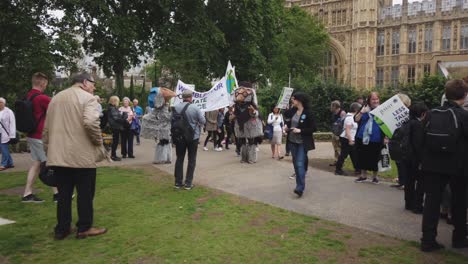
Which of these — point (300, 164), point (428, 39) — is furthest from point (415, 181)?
point (428, 39)

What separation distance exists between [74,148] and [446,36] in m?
66.3

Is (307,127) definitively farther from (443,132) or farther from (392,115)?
(443,132)

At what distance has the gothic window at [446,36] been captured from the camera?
196 feet

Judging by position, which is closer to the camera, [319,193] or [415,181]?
→ [415,181]

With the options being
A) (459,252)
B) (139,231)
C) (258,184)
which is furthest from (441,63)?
(139,231)

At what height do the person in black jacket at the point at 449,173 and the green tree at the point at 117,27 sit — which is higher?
the green tree at the point at 117,27

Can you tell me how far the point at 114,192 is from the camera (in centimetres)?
816

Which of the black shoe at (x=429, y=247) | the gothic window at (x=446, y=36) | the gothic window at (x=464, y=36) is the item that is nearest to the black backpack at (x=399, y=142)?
the black shoe at (x=429, y=247)

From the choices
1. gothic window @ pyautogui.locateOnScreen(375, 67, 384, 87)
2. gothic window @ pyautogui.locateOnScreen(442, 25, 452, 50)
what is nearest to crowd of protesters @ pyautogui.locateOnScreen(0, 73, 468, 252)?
gothic window @ pyautogui.locateOnScreen(442, 25, 452, 50)

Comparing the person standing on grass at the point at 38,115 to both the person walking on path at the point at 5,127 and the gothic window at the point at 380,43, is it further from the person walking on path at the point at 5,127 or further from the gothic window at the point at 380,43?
the gothic window at the point at 380,43

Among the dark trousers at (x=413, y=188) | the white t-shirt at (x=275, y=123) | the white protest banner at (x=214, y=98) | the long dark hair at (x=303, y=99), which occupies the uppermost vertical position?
the white protest banner at (x=214, y=98)

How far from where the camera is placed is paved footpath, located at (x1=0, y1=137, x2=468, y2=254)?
6.20 meters

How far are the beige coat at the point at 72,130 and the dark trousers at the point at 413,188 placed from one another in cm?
517

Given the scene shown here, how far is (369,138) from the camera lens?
884 centimetres
